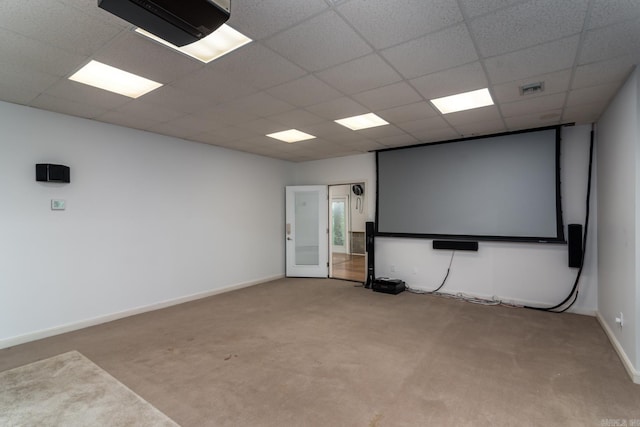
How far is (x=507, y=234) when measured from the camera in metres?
4.88

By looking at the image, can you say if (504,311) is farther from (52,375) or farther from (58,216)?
(58,216)

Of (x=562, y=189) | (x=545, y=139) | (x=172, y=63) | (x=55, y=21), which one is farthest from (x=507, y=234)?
(x=55, y=21)

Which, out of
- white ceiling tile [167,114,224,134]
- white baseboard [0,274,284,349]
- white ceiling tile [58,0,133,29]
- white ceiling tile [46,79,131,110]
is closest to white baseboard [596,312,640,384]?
white ceiling tile [58,0,133,29]

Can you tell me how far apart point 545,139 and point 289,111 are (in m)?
3.83

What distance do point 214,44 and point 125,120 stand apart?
2480mm

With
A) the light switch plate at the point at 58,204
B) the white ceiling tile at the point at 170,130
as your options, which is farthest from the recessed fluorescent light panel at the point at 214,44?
the light switch plate at the point at 58,204

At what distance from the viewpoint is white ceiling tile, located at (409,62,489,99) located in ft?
9.05

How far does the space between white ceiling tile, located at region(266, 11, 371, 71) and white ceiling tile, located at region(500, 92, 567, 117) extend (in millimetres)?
2225

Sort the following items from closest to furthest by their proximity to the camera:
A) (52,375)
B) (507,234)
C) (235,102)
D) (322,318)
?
(52,375) < (235,102) < (322,318) < (507,234)

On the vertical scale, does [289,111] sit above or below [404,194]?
above

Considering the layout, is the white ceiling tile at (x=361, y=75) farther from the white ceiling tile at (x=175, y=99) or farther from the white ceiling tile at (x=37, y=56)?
the white ceiling tile at (x=37, y=56)

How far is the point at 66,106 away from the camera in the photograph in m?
3.57

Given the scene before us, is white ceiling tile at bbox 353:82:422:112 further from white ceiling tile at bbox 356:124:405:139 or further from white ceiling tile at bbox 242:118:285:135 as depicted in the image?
white ceiling tile at bbox 242:118:285:135

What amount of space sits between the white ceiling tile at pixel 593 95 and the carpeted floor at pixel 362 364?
2694mm
